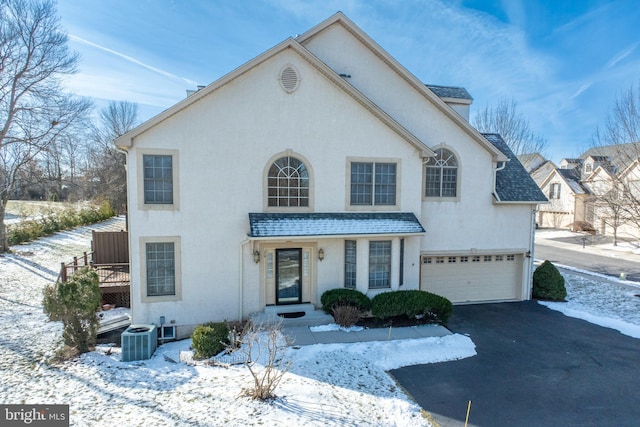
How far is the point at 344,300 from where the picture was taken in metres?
11.5

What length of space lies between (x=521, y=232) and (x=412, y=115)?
22.6ft

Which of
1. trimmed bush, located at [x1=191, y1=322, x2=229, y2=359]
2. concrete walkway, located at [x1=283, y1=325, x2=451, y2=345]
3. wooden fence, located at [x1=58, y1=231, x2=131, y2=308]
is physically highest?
wooden fence, located at [x1=58, y1=231, x2=131, y2=308]

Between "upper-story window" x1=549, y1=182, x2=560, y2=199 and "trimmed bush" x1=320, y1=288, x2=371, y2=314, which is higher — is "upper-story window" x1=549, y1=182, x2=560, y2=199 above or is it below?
above

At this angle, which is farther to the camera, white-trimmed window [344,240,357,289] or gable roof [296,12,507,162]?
gable roof [296,12,507,162]

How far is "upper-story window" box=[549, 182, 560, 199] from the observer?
42.0 metres

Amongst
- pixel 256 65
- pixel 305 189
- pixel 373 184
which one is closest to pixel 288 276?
pixel 305 189

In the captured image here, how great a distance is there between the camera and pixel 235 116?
36.2 feet

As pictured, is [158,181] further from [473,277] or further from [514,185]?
[514,185]

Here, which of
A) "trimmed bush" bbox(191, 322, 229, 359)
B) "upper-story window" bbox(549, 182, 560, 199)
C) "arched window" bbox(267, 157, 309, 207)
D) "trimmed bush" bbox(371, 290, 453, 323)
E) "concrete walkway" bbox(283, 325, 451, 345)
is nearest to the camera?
"trimmed bush" bbox(191, 322, 229, 359)

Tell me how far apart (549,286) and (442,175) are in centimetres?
707

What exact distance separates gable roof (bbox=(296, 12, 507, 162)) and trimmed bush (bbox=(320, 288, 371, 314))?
25.8ft

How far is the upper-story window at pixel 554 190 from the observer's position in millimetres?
42031

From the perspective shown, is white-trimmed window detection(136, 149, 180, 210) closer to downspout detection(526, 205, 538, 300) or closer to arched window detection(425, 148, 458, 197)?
arched window detection(425, 148, 458, 197)

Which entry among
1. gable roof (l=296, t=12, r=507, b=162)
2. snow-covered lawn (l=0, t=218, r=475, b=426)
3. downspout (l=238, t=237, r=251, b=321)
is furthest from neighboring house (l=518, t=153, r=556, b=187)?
downspout (l=238, t=237, r=251, b=321)
